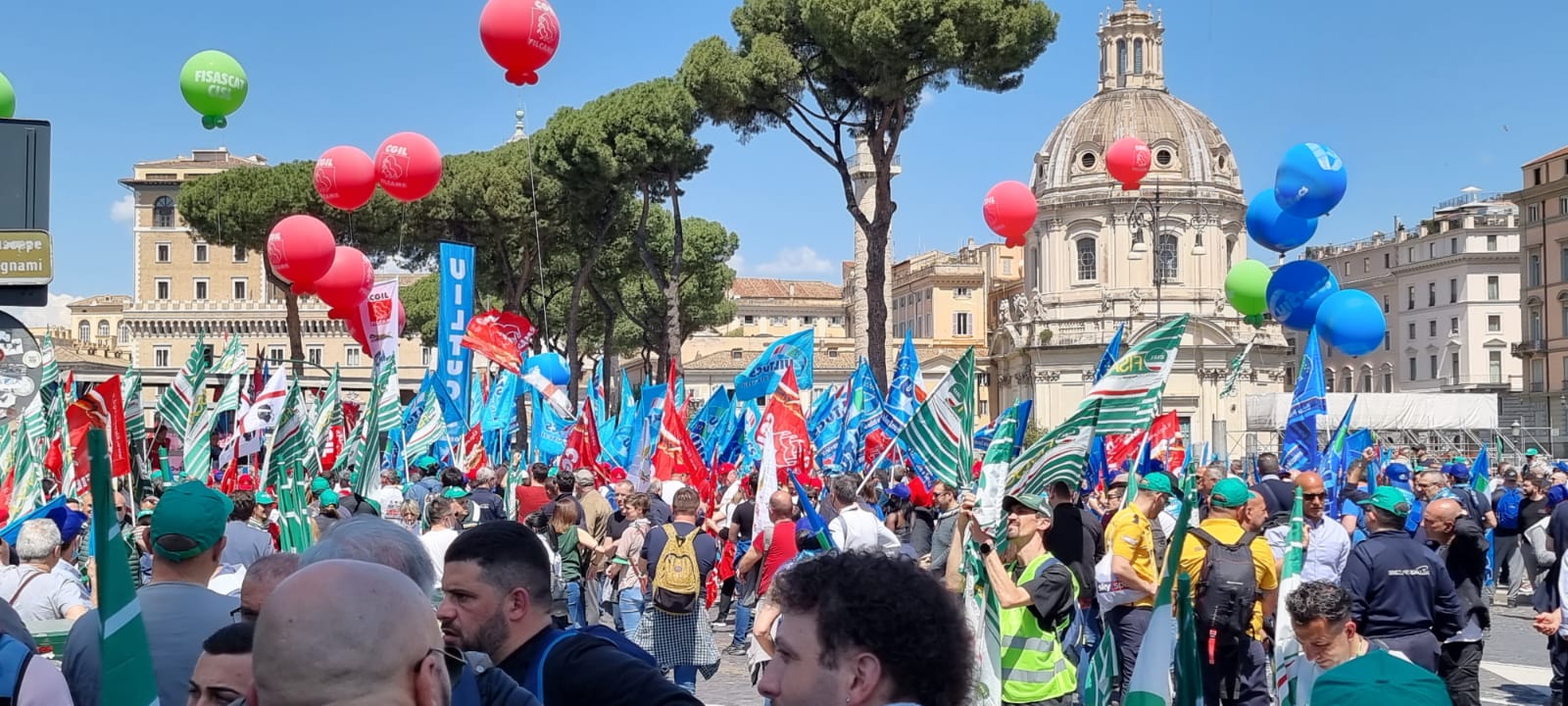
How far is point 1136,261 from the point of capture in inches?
3177

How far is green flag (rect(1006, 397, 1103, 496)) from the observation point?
5.98m

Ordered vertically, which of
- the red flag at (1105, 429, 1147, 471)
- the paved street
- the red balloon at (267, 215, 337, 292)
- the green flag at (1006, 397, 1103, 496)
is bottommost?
the paved street

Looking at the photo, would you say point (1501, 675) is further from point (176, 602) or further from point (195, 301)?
point (195, 301)

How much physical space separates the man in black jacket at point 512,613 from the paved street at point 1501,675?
675 cm

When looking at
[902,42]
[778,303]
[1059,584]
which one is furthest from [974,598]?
[778,303]

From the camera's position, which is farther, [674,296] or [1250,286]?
[674,296]

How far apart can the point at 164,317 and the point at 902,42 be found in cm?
7717

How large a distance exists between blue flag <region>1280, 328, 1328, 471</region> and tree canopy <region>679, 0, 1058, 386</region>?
10611mm

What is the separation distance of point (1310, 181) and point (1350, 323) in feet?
4.75

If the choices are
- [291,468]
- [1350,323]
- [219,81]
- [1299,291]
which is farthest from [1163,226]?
[291,468]

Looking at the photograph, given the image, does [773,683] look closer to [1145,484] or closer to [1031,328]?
[1145,484]

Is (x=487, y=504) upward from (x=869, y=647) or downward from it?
downward

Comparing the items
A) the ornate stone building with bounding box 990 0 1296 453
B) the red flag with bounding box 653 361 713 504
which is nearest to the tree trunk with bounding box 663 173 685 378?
the red flag with bounding box 653 361 713 504

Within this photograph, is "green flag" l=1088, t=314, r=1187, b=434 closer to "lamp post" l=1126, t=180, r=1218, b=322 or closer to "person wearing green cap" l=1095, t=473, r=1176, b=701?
"person wearing green cap" l=1095, t=473, r=1176, b=701
